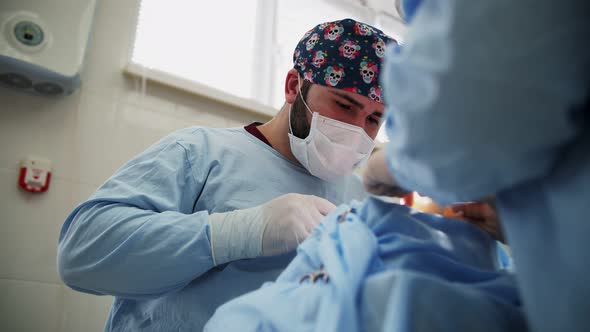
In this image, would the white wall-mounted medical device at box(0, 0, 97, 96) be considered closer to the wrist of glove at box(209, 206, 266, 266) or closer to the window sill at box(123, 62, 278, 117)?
the window sill at box(123, 62, 278, 117)

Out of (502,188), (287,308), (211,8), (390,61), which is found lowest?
(287,308)

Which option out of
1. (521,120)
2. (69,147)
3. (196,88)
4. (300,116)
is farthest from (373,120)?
(69,147)

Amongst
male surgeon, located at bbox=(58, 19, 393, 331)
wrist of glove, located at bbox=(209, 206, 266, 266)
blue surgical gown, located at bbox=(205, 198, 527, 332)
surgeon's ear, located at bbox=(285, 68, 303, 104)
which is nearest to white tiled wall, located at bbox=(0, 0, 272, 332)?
male surgeon, located at bbox=(58, 19, 393, 331)

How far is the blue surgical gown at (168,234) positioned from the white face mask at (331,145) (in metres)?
0.10

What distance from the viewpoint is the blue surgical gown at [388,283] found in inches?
16.9

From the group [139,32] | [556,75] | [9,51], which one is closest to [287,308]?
[556,75]

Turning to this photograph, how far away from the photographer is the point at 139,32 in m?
2.00

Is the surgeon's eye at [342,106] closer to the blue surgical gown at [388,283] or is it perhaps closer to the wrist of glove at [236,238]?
the wrist of glove at [236,238]

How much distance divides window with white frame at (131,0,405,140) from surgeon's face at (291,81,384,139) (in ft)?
2.61

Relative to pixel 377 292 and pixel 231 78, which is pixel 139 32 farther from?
pixel 377 292

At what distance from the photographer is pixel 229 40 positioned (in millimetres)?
2311

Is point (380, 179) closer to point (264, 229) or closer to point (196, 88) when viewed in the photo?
point (264, 229)

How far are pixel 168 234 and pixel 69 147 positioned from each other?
91cm

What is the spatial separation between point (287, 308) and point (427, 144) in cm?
26
